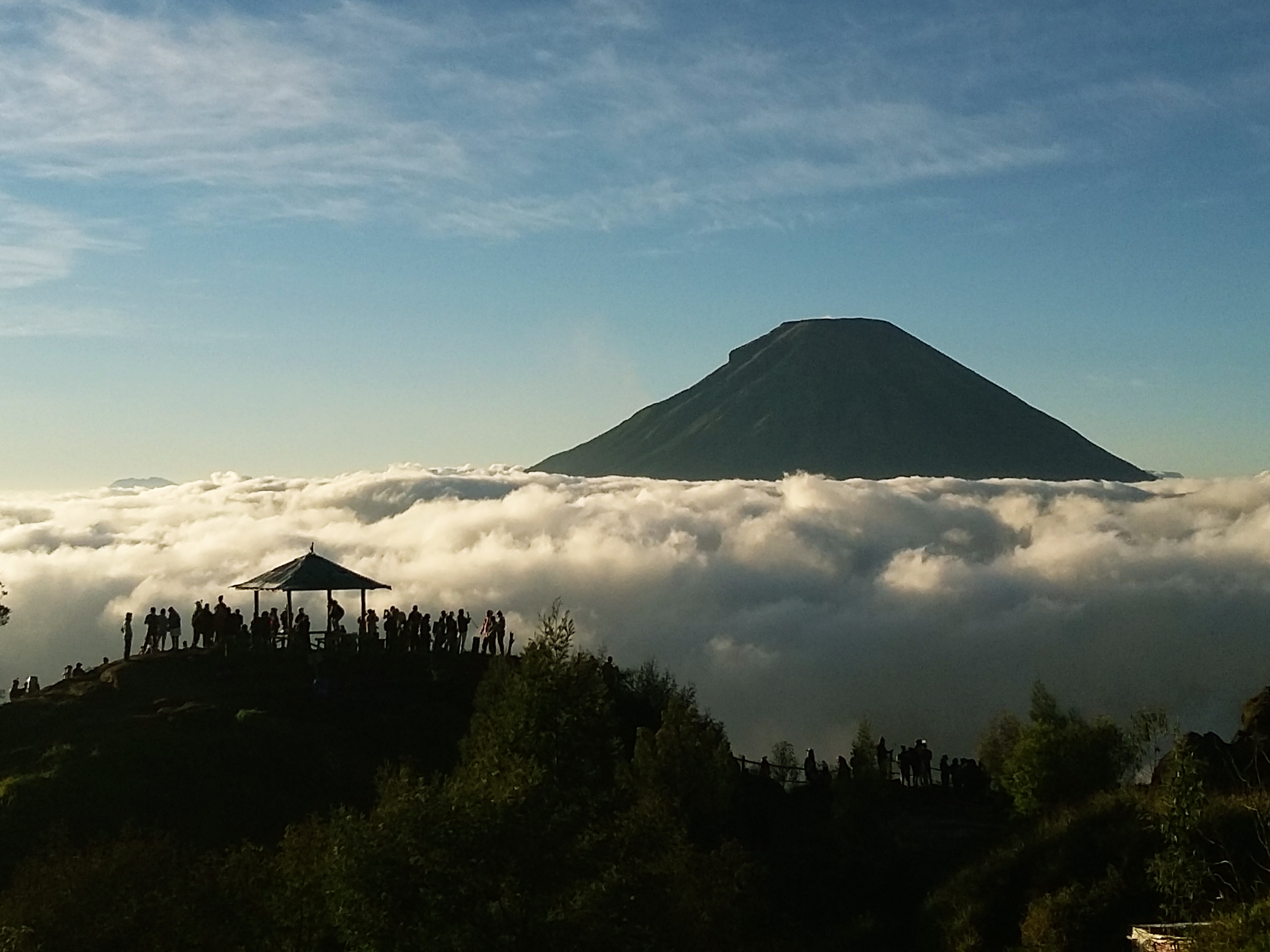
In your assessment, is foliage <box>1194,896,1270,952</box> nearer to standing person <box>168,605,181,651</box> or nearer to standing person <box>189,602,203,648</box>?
standing person <box>189,602,203,648</box>

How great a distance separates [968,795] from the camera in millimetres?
47250

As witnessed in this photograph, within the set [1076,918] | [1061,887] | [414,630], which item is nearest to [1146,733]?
[1061,887]

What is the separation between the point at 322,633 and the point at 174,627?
16.7 feet

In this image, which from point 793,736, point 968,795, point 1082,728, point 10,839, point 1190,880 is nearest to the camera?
point 1190,880

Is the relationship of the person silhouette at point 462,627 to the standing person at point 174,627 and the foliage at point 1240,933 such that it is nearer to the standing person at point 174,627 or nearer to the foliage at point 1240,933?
the standing person at point 174,627

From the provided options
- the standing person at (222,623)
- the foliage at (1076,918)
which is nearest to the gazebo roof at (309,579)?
the standing person at (222,623)

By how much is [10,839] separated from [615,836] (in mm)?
17652

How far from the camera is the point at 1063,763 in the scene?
49656 mm

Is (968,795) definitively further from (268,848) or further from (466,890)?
(466,890)

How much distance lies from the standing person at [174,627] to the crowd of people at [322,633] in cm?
2

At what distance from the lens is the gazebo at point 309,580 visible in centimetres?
4662

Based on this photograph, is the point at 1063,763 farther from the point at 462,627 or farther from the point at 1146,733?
the point at 462,627

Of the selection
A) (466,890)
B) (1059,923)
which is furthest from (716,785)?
(466,890)

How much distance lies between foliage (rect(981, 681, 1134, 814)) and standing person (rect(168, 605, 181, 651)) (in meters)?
28.7
